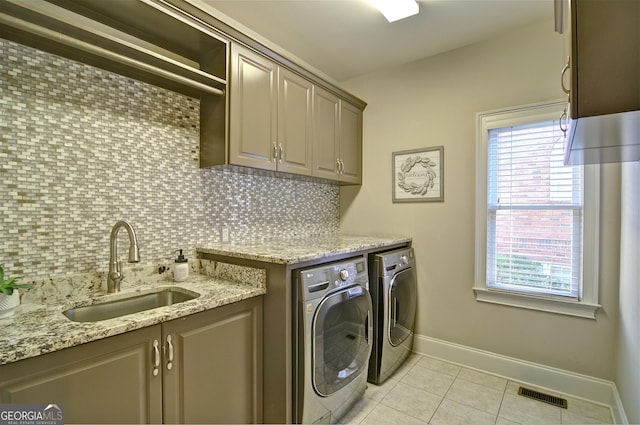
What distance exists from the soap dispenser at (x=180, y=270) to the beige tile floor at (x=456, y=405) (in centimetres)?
129

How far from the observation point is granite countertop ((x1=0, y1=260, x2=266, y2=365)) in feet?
3.15

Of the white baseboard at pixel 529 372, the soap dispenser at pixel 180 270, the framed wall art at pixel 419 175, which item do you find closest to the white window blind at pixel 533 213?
the framed wall art at pixel 419 175

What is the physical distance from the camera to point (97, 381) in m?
1.05

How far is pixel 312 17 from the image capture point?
210 centimetres

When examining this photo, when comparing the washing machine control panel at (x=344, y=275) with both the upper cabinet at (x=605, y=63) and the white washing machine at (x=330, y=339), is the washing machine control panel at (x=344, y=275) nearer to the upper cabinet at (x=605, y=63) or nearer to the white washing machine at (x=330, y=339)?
the white washing machine at (x=330, y=339)

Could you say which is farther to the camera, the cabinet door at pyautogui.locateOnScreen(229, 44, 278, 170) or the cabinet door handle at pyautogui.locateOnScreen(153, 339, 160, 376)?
the cabinet door at pyautogui.locateOnScreen(229, 44, 278, 170)

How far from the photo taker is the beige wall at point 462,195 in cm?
202

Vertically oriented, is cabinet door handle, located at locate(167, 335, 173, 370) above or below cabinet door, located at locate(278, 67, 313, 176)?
below

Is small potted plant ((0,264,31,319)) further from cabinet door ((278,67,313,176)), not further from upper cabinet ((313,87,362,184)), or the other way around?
upper cabinet ((313,87,362,184))

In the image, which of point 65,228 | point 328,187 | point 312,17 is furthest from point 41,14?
point 328,187

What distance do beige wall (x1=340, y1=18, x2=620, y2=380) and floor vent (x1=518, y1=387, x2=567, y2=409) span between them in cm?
21

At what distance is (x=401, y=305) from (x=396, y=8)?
2101 millimetres

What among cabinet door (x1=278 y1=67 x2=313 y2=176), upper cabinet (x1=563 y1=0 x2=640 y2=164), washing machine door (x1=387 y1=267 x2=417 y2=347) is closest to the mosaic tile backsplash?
cabinet door (x1=278 y1=67 x2=313 y2=176)

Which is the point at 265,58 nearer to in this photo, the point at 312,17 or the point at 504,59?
the point at 312,17
